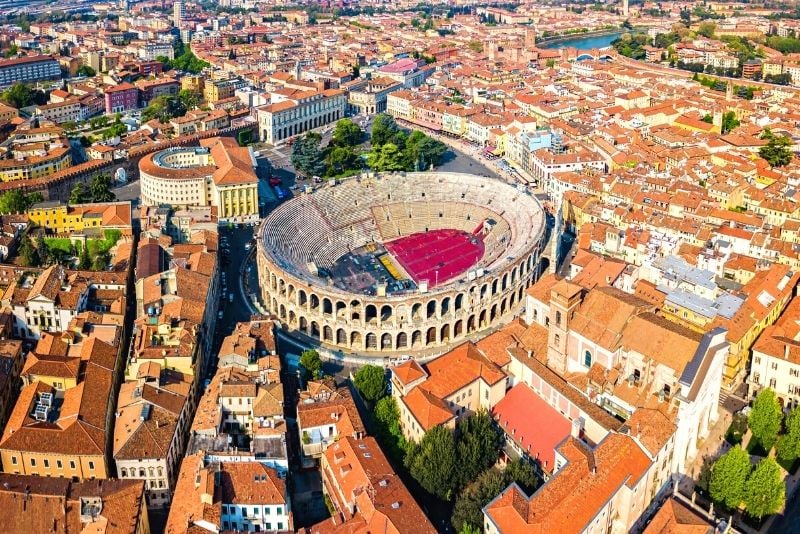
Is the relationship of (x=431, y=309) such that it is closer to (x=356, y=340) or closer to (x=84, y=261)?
(x=356, y=340)

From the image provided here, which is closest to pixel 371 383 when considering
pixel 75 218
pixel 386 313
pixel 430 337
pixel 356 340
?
pixel 356 340

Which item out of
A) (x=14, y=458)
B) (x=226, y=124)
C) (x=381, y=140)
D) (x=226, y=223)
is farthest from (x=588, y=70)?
(x=14, y=458)

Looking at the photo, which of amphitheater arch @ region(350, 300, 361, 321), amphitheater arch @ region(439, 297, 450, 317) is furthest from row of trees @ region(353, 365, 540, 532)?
amphitheater arch @ region(439, 297, 450, 317)

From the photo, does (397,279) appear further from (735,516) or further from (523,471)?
(735,516)

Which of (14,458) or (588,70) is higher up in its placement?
(588,70)

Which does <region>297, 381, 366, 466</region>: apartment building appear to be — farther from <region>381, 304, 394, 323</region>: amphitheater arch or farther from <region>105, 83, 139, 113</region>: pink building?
<region>105, 83, 139, 113</region>: pink building

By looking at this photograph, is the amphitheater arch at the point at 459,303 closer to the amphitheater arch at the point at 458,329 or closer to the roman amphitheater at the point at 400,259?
the roman amphitheater at the point at 400,259

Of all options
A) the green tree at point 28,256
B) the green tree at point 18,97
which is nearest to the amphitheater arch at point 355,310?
the green tree at point 28,256
